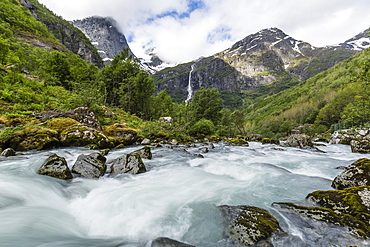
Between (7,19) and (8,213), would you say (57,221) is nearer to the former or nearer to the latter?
(8,213)

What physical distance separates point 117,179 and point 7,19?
2893 inches

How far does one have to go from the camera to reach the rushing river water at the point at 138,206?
10.8 ft

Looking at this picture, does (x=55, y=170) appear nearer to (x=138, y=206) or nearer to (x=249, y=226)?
(x=138, y=206)

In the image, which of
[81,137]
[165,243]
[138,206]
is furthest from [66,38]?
[165,243]

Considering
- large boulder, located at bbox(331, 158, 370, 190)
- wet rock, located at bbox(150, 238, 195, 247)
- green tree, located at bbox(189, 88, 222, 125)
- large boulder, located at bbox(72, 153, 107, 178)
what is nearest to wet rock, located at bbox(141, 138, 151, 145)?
large boulder, located at bbox(72, 153, 107, 178)

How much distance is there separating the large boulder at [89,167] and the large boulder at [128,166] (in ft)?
1.70

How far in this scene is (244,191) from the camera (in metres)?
6.07

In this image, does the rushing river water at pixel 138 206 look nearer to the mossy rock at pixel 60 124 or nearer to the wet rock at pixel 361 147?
the mossy rock at pixel 60 124

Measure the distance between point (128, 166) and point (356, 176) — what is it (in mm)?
8236

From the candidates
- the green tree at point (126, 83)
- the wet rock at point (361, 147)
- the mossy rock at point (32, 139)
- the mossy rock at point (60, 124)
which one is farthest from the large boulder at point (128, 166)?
the green tree at point (126, 83)

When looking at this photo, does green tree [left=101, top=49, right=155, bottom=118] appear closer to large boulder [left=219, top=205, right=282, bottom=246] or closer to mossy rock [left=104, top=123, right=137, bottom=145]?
mossy rock [left=104, top=123, right=137, bottom=145]

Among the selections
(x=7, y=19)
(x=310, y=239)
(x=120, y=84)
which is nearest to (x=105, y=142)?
(x=310, y=239)

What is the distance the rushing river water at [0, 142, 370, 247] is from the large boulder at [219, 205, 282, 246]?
0.18m

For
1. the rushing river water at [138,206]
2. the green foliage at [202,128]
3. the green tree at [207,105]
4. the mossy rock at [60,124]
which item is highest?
the green tree at [207,105]
